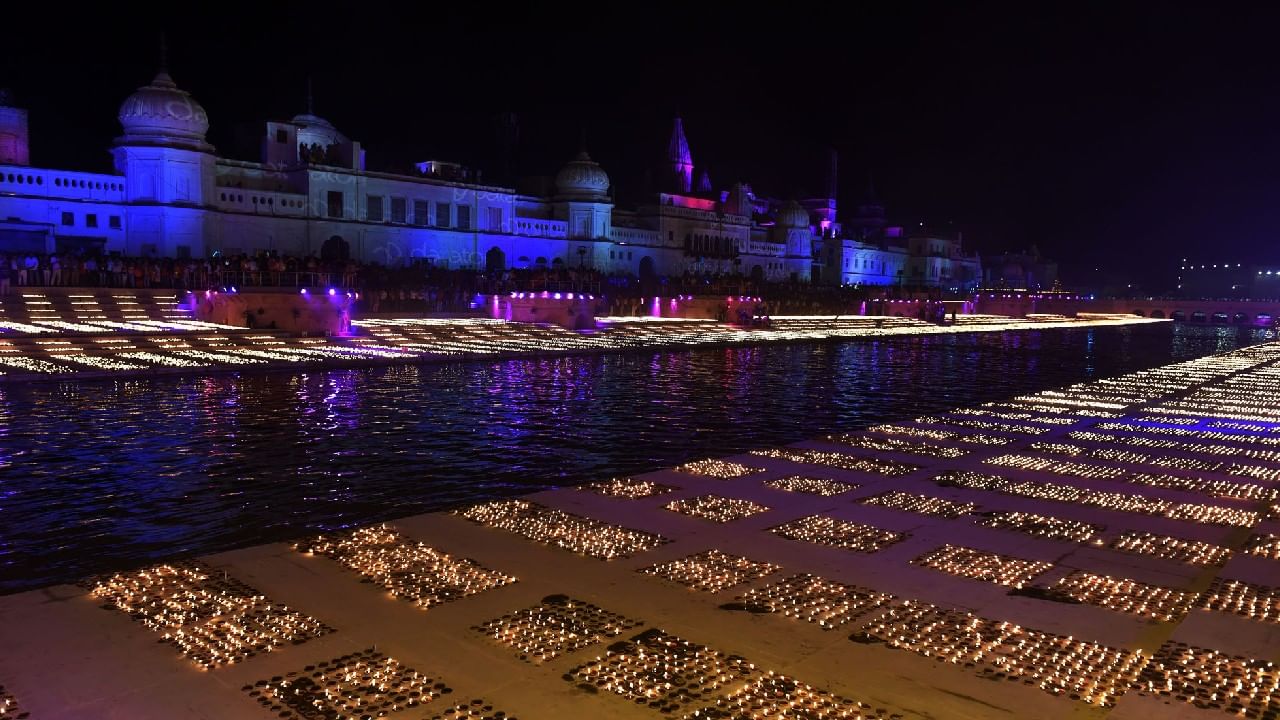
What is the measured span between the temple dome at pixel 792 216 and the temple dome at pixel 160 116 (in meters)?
51.0

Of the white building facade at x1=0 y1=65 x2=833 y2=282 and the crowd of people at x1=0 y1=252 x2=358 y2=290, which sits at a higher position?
the white building facade at x1=0 y1=65 x2=833 y2=282

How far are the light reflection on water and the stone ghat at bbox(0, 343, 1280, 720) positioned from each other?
1.21 meters

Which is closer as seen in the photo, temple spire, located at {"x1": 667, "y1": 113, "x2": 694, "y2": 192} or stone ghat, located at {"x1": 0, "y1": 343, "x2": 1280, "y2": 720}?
stone ghat, located at {"x1": 0, "y1": 343, "x2": 1280, "y2": 720}

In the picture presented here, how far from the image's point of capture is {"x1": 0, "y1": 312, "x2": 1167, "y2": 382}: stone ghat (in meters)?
17.8

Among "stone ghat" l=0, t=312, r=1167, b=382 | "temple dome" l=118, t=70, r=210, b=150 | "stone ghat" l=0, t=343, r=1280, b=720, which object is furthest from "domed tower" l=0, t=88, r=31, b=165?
"stone ghat" l=0, t=343, r=1280, b=720

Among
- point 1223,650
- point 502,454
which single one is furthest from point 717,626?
point 502,454

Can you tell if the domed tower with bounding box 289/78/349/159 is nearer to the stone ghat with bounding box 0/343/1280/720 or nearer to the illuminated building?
the illuminated building

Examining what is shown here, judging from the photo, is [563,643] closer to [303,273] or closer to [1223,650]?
[1223,650]

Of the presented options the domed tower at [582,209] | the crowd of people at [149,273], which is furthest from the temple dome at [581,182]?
the crowd of people at [149,273]

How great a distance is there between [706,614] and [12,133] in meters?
42.2

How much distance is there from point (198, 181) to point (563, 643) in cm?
3870

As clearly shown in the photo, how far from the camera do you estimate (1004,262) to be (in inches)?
4897

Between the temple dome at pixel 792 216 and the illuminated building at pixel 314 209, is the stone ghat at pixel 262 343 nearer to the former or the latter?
the illuminated building at pixel 314 209

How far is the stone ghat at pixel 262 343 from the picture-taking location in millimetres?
17844
